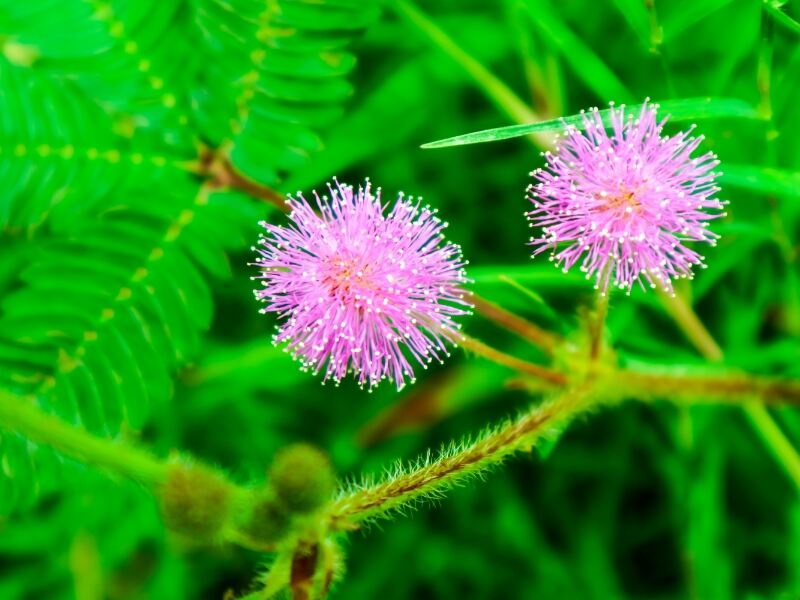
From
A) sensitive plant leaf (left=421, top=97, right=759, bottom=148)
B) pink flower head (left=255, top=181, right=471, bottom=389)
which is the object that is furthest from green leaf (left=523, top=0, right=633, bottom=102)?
pink flower head (left=255, top=181, right=471, bottom=389)

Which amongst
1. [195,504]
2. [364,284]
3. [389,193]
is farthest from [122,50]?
[195,504]

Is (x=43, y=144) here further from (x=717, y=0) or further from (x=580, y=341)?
(x=717, y=0)

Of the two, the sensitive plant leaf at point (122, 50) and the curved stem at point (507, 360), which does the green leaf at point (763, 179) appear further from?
the sensitive plant leaf at point (122, 50)

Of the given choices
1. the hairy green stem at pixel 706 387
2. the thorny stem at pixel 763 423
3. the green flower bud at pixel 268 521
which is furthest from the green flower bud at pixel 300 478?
the thorny stem at pixel 763 423

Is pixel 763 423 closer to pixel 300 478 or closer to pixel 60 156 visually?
pixel 300 478

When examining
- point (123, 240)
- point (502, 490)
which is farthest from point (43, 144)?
point (502, 490)
